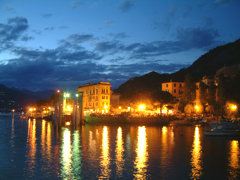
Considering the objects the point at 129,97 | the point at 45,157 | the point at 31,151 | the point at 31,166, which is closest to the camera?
the point at 31,166

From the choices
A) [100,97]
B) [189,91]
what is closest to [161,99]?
[189,91]

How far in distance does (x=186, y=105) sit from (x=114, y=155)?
213 ft

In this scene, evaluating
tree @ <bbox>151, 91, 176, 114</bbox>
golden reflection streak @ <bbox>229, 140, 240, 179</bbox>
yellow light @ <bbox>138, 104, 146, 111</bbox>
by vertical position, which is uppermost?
tree @ <bbox>151, 91, 176, 114</bbox>

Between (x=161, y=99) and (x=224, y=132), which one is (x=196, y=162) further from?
(x=161, y=99)

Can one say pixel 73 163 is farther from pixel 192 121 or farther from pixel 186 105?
pixel 186 105

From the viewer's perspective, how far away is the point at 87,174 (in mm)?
20969

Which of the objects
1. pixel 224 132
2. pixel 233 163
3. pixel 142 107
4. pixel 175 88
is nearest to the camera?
pixel 233 163

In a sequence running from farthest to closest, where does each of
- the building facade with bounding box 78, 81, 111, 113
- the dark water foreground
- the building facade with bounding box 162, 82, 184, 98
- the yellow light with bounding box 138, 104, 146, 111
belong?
the building facade with bounding box 78, 81, 111, 113
the building facade with bounding box 162, 82, 184, 98
the yellow light with bounding box 138, 104, 146, 111
the dark water foreground

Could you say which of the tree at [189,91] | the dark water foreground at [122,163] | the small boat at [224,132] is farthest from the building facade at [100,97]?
the dark water foreground at [122,163]

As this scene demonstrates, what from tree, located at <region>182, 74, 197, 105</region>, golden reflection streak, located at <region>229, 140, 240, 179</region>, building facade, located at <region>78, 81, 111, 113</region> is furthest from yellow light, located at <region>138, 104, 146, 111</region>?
golden reflection streak, located at <region>229, 140, 240, 179</region>

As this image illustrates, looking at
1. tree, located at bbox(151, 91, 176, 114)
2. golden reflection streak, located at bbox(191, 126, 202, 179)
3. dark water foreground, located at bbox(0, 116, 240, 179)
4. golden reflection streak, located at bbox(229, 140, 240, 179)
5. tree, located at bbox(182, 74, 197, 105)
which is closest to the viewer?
dark water foreground, located at bbox(0, 116, 240, 179)

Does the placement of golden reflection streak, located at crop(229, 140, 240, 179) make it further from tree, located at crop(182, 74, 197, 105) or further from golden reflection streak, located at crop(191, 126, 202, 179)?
tree, located at crop(182, 74, 197, 105)

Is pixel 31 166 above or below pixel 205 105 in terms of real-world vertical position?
below

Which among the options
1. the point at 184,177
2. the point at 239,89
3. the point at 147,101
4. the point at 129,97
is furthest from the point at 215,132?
the point at 129,97
